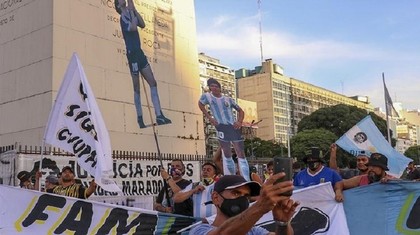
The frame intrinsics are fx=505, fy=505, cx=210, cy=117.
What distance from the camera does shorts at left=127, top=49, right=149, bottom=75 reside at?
19.2 metres

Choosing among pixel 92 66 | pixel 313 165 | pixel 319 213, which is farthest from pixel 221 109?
pixel 92 66

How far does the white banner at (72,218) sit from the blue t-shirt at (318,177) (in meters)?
1.63

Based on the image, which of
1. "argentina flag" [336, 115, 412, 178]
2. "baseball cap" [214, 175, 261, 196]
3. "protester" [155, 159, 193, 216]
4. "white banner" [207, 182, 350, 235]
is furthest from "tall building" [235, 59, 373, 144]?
"baseball cap" [214, 175, 261, 196]

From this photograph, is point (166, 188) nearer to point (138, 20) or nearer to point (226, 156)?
point (226, 156)

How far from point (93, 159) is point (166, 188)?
43.6 inches

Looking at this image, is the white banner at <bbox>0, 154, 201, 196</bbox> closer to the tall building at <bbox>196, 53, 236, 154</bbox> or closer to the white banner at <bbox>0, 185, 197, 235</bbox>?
the white banner at <bbox>0, 185, 197, 235</bbox>

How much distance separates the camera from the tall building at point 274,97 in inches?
4011

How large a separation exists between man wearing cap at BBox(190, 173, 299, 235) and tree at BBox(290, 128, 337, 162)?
161 ft

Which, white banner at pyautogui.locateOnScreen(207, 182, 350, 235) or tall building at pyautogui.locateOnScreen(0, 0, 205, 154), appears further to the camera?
tall building at pyautogui.locateOnScreen(0, 0, 205, 154)

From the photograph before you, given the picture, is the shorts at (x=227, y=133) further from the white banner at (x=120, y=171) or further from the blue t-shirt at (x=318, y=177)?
the white banner at (x=120, y=171)

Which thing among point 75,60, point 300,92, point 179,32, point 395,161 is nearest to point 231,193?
point 75,60

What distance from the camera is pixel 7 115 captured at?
1764cm

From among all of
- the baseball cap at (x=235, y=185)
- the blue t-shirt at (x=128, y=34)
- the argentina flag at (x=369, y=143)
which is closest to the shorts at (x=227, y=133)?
the argentina flag at (x=369, y=143)

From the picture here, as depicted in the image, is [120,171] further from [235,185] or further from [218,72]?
[218,72]
